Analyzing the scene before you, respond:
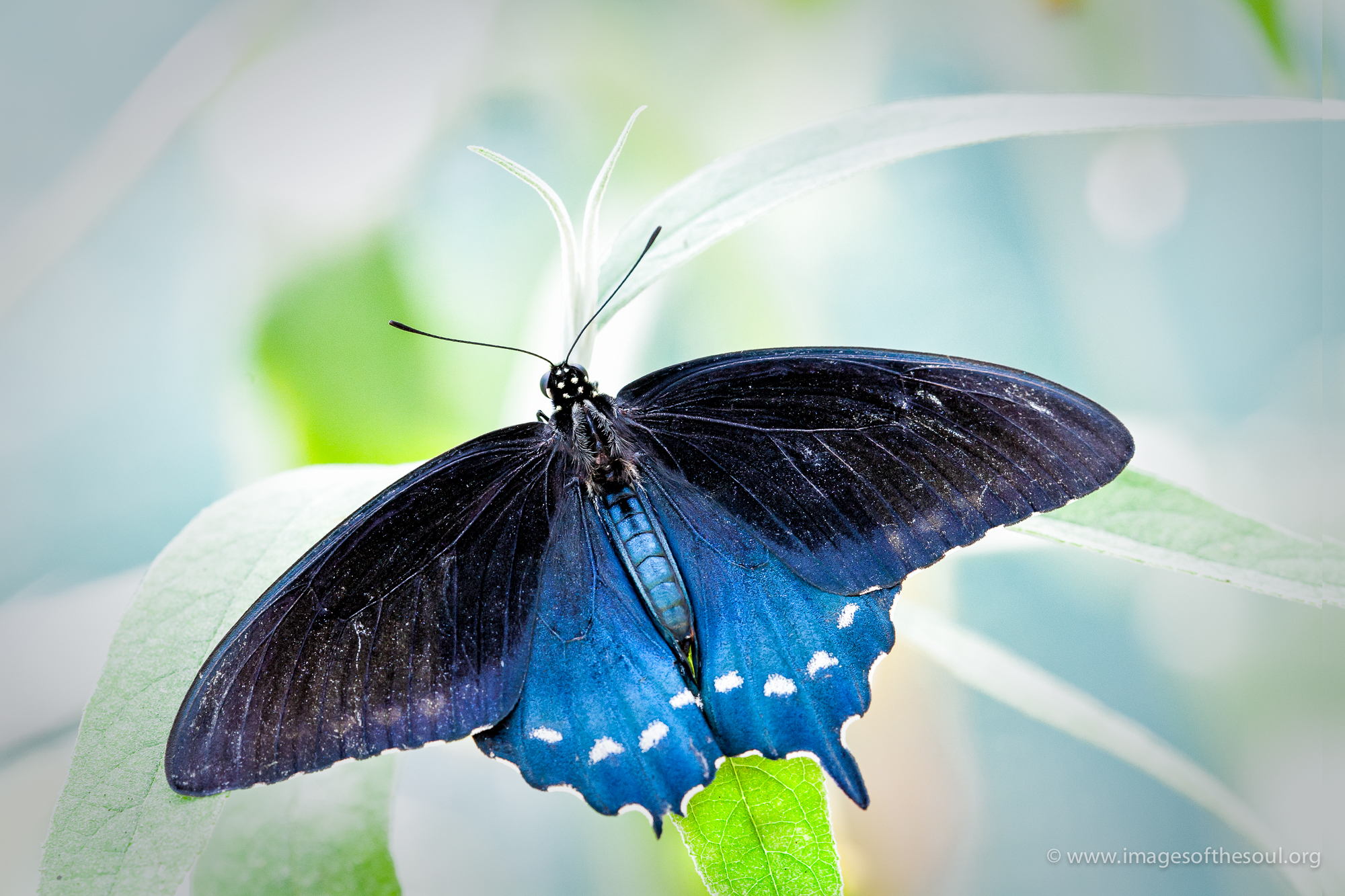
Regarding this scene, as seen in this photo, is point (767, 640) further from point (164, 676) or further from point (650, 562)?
point (164, 676)

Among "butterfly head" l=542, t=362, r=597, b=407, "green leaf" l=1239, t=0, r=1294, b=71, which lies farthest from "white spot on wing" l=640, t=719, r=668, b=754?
"green leaf" l=1239, t=0, r=1294, b=71

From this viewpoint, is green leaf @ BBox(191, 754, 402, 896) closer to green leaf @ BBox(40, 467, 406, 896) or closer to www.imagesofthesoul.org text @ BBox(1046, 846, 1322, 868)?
green leaf @ BBox(40, 467, 406, 896)

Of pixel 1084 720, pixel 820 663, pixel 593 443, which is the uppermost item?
pixel 593 443

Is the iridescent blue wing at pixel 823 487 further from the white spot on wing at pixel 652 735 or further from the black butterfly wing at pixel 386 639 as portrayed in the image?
the black butterfly wing at pixel 386 639

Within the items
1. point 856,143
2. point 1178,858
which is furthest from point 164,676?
point 1178,858

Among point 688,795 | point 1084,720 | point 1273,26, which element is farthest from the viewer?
point 1273,26

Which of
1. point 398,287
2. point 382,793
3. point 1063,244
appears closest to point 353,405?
point 398,287

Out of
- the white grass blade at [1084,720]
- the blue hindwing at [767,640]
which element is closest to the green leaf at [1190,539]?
the blue hindwing at [767,640]
